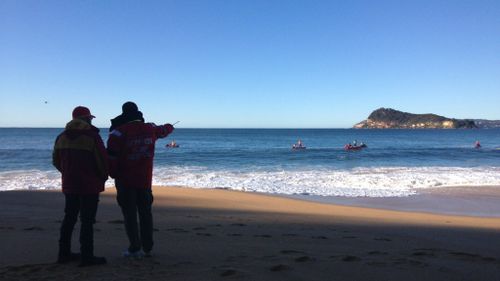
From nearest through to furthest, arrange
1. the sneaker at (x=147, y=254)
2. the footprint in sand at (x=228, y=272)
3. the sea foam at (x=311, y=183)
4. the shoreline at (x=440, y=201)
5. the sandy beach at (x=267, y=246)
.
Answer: the footprint in sand at (x=228, y=272), the sandy beach at (x=267, y=246), the sneaker at (x=147, y=254), the shoreline at (x=440, y=201), the sea foam at (x=311, y=183)

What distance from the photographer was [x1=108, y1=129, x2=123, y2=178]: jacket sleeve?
4.59m

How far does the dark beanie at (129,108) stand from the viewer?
4.73m

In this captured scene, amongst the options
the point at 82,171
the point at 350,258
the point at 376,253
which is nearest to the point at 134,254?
the point at 82,171

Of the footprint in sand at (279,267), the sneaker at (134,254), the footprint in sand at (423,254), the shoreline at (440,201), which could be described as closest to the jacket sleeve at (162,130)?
the sneaker at (134,254)

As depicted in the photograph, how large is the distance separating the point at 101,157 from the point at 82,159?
0.19 metres

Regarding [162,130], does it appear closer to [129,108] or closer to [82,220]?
[129,108]

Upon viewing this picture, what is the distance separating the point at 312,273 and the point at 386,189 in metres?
13.3

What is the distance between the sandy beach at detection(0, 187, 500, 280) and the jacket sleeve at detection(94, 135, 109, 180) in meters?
0.99

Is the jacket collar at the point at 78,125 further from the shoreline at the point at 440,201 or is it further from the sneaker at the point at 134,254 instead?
the shoreline at the point at 440,201

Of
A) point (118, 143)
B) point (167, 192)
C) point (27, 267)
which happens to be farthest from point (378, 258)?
point (167, 192)

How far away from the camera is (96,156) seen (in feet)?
14.5

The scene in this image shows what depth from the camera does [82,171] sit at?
4402mm

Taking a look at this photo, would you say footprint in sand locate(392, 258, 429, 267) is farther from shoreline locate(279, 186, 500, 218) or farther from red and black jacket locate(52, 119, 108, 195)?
shoreline locate(279, 186, 500, 218)

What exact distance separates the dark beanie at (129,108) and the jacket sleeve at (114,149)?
0.27 meters
